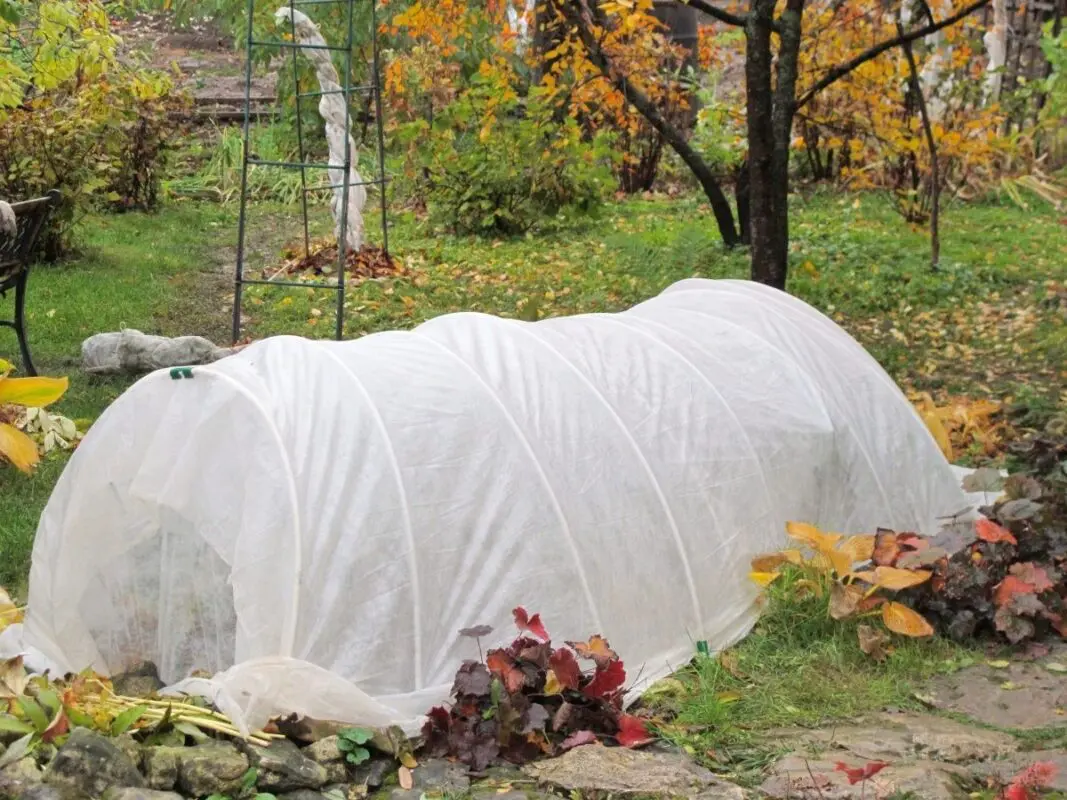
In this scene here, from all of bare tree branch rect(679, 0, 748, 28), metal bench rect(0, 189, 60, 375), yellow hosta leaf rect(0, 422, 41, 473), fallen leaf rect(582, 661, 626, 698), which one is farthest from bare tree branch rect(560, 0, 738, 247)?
fallen leaf rect(582, 661, 626, 698)

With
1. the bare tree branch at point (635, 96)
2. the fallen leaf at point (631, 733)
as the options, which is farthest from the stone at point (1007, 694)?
the bare tree branch at point (635, 96)

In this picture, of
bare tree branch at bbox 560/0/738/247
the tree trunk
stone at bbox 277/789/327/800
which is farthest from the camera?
bare tree branch at bbox 560/0/738/247

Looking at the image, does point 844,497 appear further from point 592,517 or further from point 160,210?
point 160,210

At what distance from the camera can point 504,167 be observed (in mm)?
12812

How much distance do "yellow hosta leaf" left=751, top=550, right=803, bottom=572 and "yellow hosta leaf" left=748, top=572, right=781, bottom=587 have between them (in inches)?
1.0

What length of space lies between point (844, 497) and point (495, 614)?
74.4 inches

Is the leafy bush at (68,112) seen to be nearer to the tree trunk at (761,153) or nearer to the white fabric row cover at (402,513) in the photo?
the tree trunk at (761,153)

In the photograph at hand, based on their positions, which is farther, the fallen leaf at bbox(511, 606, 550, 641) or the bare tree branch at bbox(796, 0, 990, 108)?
the bare tree branch at bbox(796, 0, 990, 108)

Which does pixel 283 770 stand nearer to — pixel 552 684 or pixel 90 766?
pixel 90 766

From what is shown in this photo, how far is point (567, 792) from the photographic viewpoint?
3730mm

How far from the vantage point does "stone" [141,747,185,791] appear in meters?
3.67

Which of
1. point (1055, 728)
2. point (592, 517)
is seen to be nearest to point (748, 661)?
point (592, 517)

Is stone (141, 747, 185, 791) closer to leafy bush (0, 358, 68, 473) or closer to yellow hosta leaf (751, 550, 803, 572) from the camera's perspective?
leafy bush (0, 358, 68, 473)

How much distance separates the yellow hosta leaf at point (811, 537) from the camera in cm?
500
